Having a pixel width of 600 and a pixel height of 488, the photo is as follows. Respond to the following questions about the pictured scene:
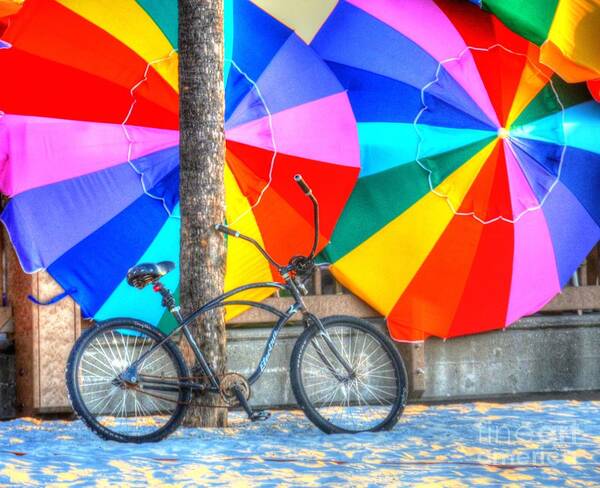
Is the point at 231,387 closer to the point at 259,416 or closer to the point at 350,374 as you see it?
the point at 259,416

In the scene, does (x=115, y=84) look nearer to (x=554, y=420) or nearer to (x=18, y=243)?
(x=18, y=243)

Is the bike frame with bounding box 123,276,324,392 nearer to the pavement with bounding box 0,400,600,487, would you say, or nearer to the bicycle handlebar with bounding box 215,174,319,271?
the bicycle handlebar with bounding box 215,174,319,271

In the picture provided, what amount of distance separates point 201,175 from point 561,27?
2.83 m

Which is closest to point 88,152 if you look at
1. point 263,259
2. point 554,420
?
point 263,259

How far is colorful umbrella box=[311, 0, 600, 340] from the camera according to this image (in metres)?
7.93

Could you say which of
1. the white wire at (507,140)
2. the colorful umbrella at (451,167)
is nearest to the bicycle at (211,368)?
the colorful umbrella at (451,167)

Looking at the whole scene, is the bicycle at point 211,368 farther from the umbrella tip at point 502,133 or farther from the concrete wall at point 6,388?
the umbrella tip at point 502,133

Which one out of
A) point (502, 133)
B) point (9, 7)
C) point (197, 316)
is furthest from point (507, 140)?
point (9, 7)

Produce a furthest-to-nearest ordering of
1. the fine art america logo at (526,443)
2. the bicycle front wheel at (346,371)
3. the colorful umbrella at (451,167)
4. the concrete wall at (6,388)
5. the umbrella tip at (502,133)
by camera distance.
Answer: the umbrella tip at (502,133) → the colorful umbrella at (451,167) → the concrete wall at (6,388) → the bicycle front wheel at (346,371) → the fine art america logo at (526,443)

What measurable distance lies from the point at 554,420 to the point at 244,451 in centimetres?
246

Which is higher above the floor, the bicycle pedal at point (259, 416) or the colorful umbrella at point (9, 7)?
the colorful umbrella at point (9, 7)

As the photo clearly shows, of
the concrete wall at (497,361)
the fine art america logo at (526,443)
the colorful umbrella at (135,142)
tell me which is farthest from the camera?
the concrete wall at (497,361)

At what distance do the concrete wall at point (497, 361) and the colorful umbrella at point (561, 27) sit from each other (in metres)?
2.03

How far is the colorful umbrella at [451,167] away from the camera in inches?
312
